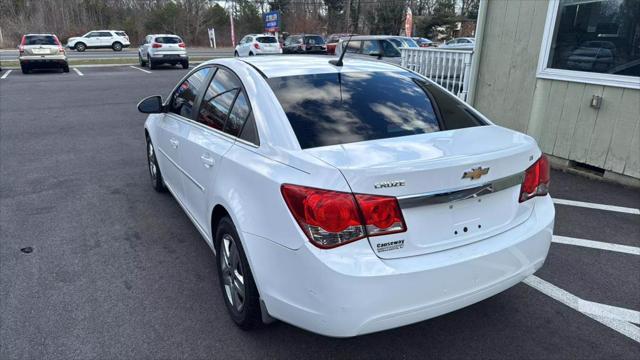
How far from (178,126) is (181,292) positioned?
4.76 ft

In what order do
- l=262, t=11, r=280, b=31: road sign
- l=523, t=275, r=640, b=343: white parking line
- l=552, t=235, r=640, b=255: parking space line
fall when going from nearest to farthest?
l=523, t=275, r=640, b=343: white parking line → l=552, t=235, r=640, b=255: parking space line → l=262, t=11, r=280, b=31: road sign

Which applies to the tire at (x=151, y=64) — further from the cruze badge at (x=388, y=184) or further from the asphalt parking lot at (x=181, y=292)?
the cruze badge at (x=388, y=184)

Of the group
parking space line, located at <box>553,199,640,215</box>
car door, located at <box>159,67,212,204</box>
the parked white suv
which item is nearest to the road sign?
the parked white suv

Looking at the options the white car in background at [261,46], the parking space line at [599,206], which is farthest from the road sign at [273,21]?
the parking space line at [599,206]

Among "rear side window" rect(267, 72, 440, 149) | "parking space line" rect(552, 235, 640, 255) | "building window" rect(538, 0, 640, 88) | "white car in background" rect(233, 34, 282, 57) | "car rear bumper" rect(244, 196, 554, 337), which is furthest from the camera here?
"white car in background" rect(233, 34, 282, 57)

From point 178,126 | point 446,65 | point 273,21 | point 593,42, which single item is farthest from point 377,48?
point 273,21

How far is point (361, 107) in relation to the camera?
106 inches

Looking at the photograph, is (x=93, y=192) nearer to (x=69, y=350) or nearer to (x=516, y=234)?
(x=69, y=350)

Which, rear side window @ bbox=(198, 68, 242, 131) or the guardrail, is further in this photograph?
the guardrail

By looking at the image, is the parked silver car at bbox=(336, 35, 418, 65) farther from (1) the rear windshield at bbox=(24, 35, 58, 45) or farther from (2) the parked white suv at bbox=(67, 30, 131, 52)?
(2) the parked white suv at bbox=(67, 30, 131, 52)

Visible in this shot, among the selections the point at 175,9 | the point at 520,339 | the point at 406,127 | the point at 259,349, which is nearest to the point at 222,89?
the point at 406,127

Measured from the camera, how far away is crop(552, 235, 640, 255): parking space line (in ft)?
12.7

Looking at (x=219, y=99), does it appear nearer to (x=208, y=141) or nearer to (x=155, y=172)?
(x=208, y=141)

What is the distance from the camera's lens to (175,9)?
166 feet
